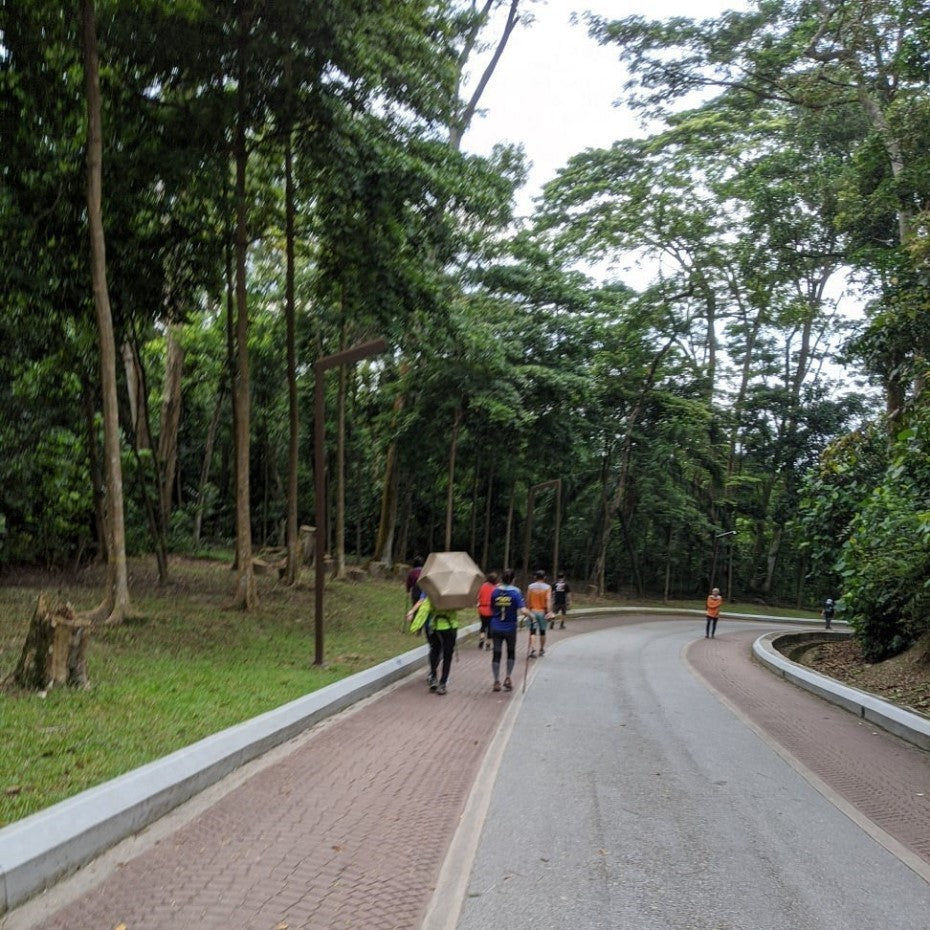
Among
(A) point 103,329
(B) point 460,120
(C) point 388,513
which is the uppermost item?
(B) point 460,120

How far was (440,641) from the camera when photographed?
1155 centimetres

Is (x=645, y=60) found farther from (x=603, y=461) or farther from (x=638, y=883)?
(x=603, y=461)

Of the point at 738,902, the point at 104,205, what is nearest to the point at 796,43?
the point at 104,205

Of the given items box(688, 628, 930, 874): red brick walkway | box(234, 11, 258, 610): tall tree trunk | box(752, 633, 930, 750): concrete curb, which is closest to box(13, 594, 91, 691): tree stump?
box(688, 628, 930, 874): red brick walkway

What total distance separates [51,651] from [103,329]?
5.87 meters

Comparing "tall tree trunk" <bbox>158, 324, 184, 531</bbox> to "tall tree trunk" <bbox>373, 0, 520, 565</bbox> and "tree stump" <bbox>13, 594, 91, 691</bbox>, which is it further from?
"tree stump" <bbox>13, 594, 91, 691</bbox>

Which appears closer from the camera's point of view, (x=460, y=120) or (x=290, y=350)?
(x=290, y=350)

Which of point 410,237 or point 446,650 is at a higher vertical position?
point 410,237

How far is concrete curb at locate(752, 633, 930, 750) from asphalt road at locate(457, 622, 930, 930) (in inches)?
80.5

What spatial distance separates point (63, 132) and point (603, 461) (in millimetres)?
33441

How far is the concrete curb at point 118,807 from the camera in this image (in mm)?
4348

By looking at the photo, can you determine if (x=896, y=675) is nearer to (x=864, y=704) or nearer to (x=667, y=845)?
(x=864, y=704)

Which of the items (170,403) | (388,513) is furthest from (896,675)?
(170,403)

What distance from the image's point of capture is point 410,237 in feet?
59.3
